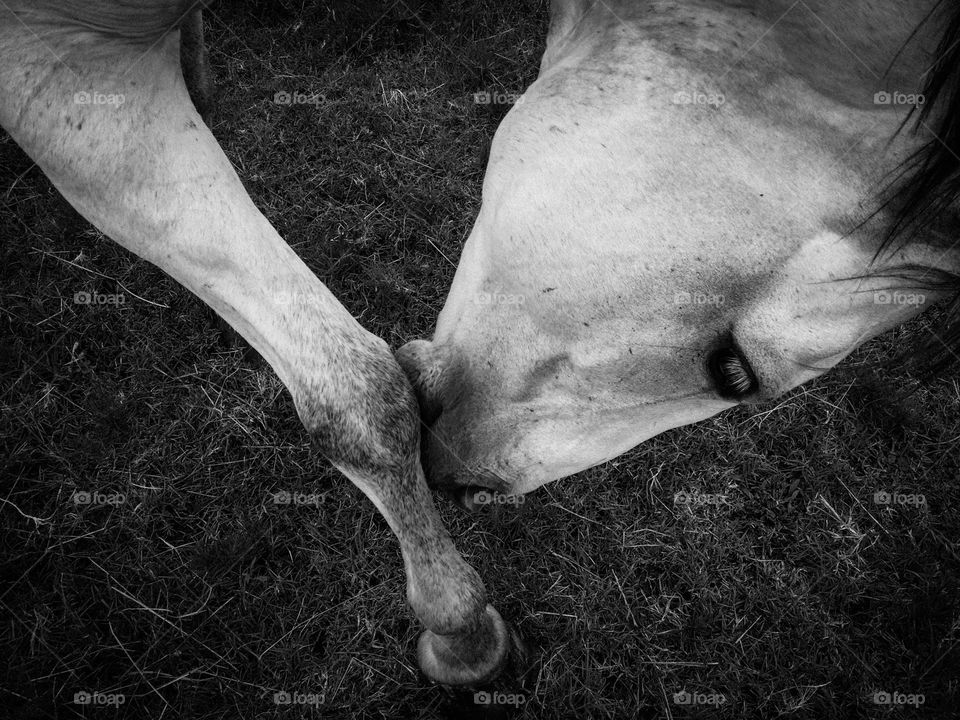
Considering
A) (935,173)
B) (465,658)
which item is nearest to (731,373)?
(935,173)

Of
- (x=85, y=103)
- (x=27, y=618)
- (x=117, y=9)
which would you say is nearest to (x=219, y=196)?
(x=85, y=103)

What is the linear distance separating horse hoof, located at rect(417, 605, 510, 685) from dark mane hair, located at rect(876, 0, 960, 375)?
5.84ft

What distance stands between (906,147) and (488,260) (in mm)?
1032

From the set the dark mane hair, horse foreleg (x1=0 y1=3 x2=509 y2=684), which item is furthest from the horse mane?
the dark mane hair

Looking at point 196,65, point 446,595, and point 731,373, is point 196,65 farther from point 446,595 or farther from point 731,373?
point 731,373

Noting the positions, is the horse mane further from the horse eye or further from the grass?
the horse eye

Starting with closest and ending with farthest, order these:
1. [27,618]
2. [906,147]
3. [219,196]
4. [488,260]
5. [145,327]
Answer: [906,147] < [488,260] < [219,196] < [27,618] < [145,327]

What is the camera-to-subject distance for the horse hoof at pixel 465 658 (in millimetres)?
2482

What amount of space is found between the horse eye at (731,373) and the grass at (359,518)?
4.89 ft

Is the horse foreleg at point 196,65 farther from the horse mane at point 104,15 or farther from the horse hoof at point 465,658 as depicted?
the horse hoof at point 465,658

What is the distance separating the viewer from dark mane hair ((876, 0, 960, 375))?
1.48m

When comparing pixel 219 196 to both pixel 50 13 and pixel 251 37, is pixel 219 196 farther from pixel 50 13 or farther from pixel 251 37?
pixel 251 37

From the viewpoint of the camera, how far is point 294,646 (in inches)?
117

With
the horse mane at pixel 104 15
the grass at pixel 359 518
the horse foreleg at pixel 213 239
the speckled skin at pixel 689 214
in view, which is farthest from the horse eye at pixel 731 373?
the horse mane at pixel 104 15
